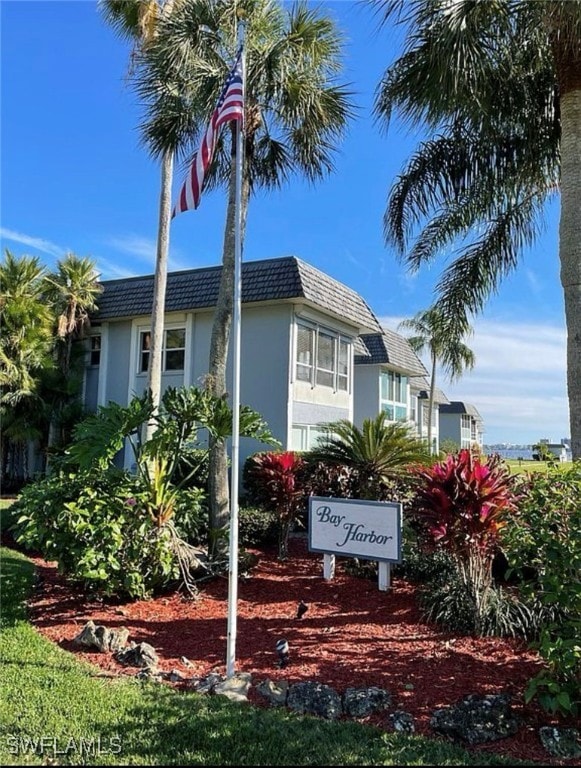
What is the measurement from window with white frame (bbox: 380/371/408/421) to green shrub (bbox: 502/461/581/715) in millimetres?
19924

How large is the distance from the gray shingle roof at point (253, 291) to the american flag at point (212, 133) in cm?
817

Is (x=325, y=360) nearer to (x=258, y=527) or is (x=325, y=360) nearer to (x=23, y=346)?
(x=258, y=527)

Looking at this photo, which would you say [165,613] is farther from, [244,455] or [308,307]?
[308,307]

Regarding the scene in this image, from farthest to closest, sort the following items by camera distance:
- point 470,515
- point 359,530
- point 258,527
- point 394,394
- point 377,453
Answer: point 394,394, point 258,527, point 377,453, point 359,530, point 470,515

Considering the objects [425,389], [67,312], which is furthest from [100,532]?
[425,389]

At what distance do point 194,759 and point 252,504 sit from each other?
25.7 feet

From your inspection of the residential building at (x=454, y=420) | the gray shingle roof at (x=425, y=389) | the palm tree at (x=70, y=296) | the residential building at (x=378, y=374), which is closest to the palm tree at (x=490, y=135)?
the palm tree at (x=70, y=296)

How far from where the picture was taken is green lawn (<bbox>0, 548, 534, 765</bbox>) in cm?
303

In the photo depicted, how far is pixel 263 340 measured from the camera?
15.0m

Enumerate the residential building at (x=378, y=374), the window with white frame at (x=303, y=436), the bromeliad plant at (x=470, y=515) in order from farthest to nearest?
the residential building at (x=378, y=374) < the window with white frame at (x=303, y=436) < the bromeliad plant at (x=470, y=515)

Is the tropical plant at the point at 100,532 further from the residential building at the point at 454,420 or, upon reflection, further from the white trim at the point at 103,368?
the residential building at the point at 454,420

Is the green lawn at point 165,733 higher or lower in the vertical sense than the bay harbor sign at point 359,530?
lower

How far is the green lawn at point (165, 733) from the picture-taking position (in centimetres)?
303

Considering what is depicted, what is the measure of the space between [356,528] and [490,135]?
724cm
